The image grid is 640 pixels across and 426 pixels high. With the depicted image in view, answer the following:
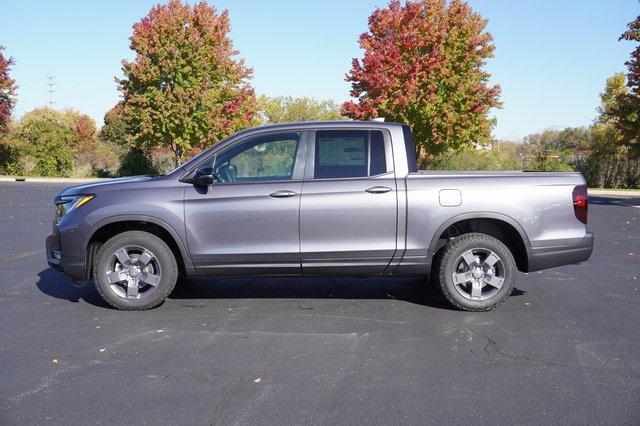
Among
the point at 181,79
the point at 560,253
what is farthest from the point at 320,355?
the point at 181,79

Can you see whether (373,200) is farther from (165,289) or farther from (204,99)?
(204,99)

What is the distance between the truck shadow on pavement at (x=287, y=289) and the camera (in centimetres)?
640

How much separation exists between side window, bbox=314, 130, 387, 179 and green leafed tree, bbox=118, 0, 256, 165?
24.6 meters

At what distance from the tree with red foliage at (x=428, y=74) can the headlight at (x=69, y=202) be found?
64.0 feet

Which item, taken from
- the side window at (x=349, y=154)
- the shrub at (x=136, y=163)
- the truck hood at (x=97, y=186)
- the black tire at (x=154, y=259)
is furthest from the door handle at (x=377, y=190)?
the shrub at (x=136, y=163)

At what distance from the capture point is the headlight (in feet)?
19.1

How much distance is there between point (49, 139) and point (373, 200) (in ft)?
117

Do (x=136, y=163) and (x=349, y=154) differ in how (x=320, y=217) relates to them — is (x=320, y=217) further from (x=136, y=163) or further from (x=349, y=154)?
(x=136, y=163)

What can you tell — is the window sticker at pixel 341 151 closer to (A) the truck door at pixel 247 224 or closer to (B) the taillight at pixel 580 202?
(A) the truck door at pixel 247 224

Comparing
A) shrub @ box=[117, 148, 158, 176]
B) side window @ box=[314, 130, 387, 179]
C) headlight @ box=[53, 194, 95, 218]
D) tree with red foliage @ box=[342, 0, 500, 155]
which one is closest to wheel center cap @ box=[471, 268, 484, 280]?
side window @ box=[314, 130, 387, 179]

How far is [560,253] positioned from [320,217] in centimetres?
244

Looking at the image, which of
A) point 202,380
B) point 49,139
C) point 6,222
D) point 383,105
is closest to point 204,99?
point 383,105

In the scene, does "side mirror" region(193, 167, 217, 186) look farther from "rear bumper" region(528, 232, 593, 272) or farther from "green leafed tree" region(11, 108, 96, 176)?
"green leafed tree" region(11, 108, 96, 176)

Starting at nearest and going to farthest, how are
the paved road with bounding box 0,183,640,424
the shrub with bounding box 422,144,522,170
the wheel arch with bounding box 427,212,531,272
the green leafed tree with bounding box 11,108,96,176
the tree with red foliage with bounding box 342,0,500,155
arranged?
1. the paved road with bounding box 0,183,640,424
2. the wheel arch with bounding box 427,212,531,272
3. the tree with red foliage with bounding box 342,0,500,155
4. the shrub with bounding box 422,144,522,170
5. the green leafed tree with bounding box 11,108,96,176
